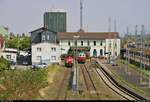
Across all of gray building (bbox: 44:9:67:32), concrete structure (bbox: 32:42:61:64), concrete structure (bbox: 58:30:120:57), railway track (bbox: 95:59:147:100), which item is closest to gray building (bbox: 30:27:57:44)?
concrete structure (bbox: 32:42:61:64)

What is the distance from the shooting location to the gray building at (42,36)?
32.3 meters

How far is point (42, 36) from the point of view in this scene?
106 feet

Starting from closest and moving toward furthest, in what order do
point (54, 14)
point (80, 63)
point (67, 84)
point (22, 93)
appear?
point (22, 93), point (67, 84), point (54, 14), point (80, 63)

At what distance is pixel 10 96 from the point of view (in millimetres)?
10094

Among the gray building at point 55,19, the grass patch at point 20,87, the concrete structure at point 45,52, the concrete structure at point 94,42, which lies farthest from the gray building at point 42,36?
the grass patch at point 20,87

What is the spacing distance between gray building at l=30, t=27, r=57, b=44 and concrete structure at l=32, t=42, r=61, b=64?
879mm

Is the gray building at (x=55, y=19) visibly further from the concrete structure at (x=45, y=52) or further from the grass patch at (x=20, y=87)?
the concrete structure at (x=45, y=52)

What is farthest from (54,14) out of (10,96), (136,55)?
(136,55)

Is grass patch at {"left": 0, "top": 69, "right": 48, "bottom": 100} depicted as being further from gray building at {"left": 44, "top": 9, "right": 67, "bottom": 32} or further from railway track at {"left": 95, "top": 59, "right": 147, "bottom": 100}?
gray building at {"left": 44, "top": 9, "right": 67, "bottom": 32}

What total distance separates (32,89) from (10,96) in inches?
64.2

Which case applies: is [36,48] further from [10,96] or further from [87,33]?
[10,96]

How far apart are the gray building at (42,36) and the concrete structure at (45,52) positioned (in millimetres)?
879

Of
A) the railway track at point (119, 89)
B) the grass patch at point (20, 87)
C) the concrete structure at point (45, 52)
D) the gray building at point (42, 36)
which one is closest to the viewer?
the grass patch at point (20, 87)

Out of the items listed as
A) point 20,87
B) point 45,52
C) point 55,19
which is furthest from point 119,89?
point 45,52
